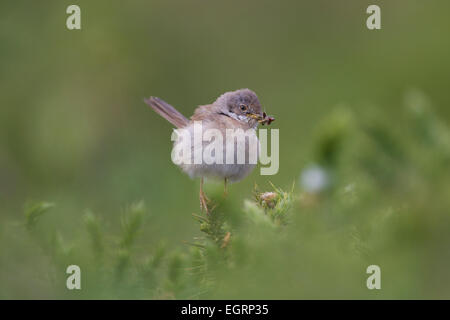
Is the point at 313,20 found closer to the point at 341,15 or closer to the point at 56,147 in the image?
the point at 341,15

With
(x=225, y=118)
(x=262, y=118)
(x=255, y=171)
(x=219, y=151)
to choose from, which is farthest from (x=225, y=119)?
(x=255, y=171)

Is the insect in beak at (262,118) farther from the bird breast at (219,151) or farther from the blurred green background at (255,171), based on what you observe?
the blurred green background at (255,171)

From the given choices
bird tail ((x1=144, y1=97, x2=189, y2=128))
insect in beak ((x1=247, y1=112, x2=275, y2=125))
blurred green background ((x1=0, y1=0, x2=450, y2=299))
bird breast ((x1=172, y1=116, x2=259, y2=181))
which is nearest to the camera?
blurred green background ((x1=0, y1=0, x2=450, y2=299))

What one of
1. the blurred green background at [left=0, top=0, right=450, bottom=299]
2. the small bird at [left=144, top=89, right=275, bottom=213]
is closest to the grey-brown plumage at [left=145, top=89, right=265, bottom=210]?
the small bird at [left=144, top=89, right=275, bottom=213]

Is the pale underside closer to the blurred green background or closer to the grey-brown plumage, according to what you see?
the grey-brown plumage

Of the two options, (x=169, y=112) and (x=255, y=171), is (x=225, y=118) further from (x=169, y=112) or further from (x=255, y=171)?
(x=255, y=171)

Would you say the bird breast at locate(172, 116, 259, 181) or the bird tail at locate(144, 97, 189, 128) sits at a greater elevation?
the bird tail at locate(144, 97, 189, 128)
